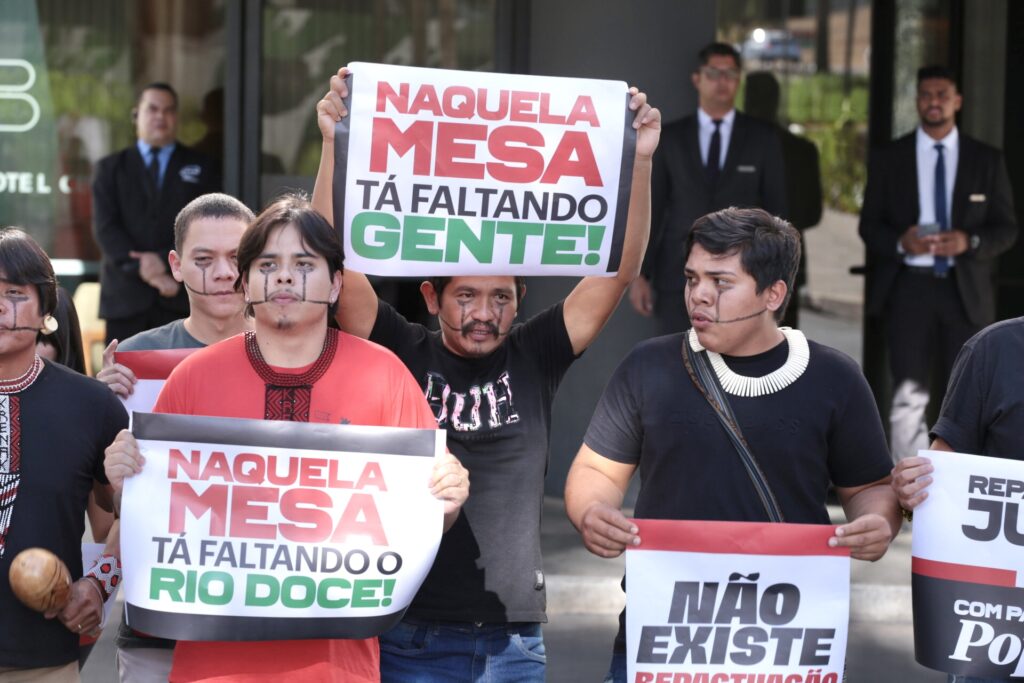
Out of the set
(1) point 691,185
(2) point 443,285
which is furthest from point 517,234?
(1) point 691,185

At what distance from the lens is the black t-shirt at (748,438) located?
11.9 ft

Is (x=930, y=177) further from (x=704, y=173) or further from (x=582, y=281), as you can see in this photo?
(x=582, y=281)

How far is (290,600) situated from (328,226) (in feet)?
2.86

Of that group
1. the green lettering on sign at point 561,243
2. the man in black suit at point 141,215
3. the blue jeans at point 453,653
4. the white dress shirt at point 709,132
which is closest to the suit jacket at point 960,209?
the white dress shirt at point 709,132

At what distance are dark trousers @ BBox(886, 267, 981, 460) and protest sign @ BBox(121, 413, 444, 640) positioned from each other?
5.52m

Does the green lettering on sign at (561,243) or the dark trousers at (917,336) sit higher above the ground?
the green lettering on sign at (561,243)

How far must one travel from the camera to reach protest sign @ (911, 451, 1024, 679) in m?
3.71

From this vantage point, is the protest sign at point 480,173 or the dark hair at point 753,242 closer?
the dark hair at point 753,242

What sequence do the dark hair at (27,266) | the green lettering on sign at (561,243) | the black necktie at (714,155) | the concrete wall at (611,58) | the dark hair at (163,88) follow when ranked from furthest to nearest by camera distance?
1. the dark hair at (163,88)
2. the concrete wall at (611,58)
3. the black necktie at (714,155)
4. the green lettering on sign at (561,243)
5. the dark hair at (27,266)

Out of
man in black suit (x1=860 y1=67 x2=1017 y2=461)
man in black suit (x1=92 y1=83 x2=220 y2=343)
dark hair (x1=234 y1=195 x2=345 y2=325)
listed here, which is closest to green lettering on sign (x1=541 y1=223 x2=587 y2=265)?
dark hair (x1=234 y1=195 x2=345 y2=325)

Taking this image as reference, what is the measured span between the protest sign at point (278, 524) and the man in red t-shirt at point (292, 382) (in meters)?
0.05


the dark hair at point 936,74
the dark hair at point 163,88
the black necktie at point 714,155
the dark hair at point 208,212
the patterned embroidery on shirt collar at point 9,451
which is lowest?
the patterned embroidery on shirt collar at point 9,451

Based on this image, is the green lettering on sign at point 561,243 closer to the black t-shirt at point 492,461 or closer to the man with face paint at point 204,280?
the black t-shirt at point 492,461

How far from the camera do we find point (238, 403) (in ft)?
11.5
